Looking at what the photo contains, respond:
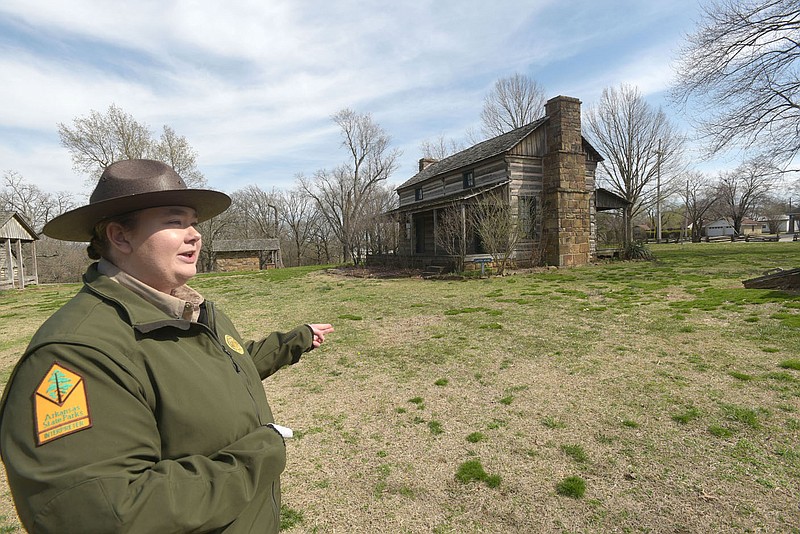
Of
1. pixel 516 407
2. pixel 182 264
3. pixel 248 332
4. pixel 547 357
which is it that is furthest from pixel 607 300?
pixel 182 264

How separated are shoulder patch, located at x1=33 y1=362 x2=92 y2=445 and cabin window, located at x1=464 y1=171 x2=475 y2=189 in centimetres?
2102

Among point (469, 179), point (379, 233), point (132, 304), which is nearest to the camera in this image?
point (132, 304)

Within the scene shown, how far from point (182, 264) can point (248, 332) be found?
7530 mm

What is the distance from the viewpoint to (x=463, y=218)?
1702 centimetres

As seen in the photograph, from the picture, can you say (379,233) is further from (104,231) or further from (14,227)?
(104,231)

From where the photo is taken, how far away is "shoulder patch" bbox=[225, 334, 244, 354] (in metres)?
1.78

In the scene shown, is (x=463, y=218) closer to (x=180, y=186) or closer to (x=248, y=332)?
(x=248, y=332)

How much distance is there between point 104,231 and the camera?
1.55m

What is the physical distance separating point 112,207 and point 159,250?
0.21m

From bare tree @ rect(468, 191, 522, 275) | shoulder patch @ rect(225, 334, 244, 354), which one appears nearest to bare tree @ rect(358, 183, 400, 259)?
bare tree @ rect(468, 191, 522, 275)

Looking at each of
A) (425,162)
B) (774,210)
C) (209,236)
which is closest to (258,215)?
(209,236)

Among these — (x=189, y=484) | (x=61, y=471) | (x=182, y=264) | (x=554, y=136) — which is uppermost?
(x=554, y=136)

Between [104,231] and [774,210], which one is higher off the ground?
[774,210]

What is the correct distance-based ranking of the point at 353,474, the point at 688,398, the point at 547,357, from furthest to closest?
1. the point at 547,357
2. the point at 688,398
3. the point at 353,474
